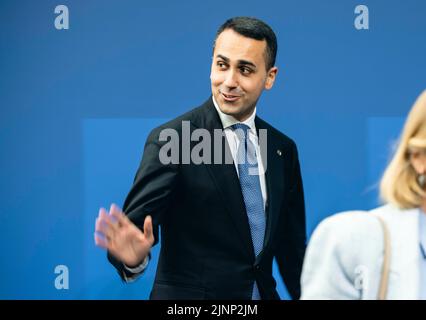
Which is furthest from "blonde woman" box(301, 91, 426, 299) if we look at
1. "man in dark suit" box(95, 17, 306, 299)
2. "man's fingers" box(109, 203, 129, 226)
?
"man in dark suit" box(95, 17, 306, 299)

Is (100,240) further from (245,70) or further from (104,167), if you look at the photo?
(104,167)

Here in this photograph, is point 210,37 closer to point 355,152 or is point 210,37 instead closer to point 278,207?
point 355,152

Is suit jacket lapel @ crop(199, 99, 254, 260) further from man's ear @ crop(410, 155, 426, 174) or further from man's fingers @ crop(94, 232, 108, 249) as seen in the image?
man's ear @ crop(410, 155, 426, 174)

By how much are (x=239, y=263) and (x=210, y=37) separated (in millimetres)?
1313

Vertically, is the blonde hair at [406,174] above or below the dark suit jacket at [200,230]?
above

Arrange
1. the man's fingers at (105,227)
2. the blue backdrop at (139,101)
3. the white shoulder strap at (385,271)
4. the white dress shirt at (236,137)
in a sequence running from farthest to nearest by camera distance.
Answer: the blue backdrop at (139,101)
the white dress shirt at (236,137)
the man's fingers at (105,227)
the white shoulder strap at (385,271)

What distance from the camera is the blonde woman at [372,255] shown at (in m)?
1.56

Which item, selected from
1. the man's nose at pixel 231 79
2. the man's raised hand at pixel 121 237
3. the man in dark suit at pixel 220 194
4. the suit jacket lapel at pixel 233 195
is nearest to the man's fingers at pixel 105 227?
the man's raised hand at pixel 121 237

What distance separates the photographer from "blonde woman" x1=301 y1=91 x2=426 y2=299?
5.12 ft

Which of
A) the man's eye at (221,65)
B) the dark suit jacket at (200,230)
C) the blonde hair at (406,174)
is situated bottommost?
the dark suit jacket at (200,230)

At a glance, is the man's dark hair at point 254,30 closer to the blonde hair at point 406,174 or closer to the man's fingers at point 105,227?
the man's fingers at point 105,227

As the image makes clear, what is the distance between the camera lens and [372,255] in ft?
5.12

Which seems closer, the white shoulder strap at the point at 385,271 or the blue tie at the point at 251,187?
the white shoulder strap at the point at 385,271

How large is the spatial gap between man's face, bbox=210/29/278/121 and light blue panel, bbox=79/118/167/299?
895 millimetres
